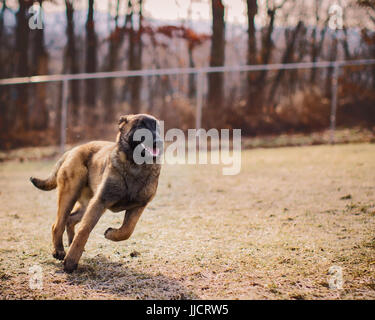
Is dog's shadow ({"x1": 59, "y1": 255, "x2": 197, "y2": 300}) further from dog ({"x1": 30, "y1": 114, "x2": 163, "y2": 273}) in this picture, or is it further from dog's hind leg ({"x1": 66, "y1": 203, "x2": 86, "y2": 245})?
dog's hind leg ({"x1": 66, "y1": 203, "x2": 86, "y2": 245})

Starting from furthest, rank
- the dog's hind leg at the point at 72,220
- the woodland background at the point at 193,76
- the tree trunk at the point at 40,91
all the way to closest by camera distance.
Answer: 1. the tree trunk at the point at 40,91
2. the woodland background at the point at 193,76
3. the dog's hind leg at the point at 72,220

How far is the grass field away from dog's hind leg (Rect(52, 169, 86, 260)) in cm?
27

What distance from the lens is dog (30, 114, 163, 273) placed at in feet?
12.6

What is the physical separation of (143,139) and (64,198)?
1.16 meters

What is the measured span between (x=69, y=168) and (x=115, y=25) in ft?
66.8

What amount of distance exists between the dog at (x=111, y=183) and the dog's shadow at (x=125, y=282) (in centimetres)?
20

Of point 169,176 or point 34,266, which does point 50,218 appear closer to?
point 34,266

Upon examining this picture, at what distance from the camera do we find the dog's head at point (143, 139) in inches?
156
